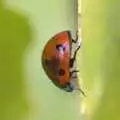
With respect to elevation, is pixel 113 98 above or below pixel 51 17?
below

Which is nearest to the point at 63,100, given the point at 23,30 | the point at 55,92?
the point at 55,92

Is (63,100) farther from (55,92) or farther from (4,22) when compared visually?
(4,22)

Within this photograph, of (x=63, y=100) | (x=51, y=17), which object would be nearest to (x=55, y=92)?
(x=63, y=100)

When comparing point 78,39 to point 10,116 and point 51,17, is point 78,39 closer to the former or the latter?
point 51,17
